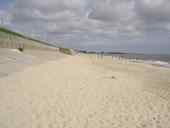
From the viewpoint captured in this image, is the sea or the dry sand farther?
the sea

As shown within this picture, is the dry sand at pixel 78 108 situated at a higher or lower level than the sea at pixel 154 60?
higher

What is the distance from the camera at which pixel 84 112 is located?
6867mm

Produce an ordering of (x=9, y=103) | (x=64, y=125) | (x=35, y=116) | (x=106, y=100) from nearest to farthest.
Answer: (x=64, y=125) → (x=35, y=116) → (x=9, y=103) → (x=106, y=100)

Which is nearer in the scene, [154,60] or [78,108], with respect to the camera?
[78,108]

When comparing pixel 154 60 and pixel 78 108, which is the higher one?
pixel 78 108

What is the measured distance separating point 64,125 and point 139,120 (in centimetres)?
219

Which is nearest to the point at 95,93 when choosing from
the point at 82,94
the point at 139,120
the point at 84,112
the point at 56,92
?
the point at 82,94

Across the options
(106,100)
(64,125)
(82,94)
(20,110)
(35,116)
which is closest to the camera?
(64,125)

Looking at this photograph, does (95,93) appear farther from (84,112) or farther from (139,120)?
(139,120)

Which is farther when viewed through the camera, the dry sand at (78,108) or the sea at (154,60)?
the sea at (154,60)

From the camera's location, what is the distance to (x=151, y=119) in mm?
6434

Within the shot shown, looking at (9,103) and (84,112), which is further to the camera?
(9,103)

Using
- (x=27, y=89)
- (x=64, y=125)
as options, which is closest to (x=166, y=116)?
(x=64, y=125)

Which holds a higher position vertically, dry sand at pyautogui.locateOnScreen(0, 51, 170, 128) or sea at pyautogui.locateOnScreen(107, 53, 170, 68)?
dry sand at pyautogui.locateOnScreen(0, 51, 170, 128)
